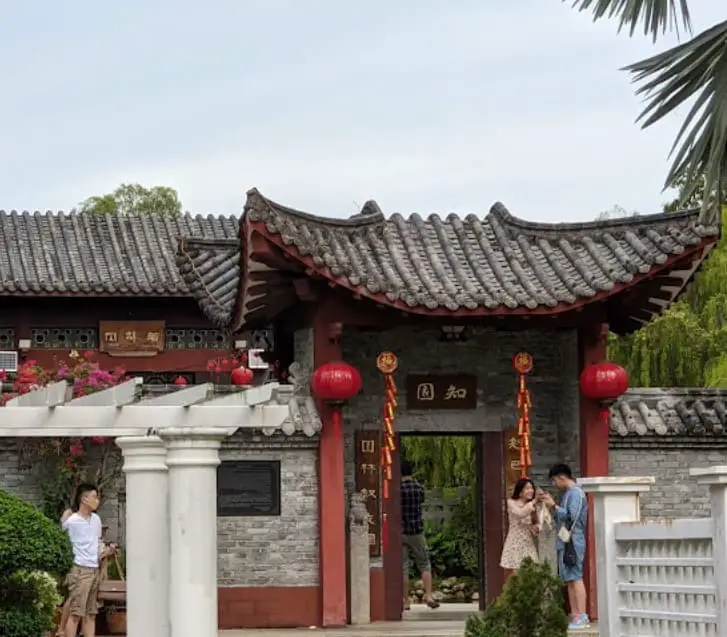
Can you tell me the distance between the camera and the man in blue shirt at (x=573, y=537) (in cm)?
1527

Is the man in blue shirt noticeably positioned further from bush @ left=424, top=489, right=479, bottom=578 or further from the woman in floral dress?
bush @ left=424, top=489, right=479, bottom=578

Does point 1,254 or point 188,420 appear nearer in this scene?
point 188,420

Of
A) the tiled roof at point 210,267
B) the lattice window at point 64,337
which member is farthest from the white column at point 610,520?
the lattice window at point 64,337

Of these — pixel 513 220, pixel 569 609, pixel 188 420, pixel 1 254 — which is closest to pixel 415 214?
pixel 513 220

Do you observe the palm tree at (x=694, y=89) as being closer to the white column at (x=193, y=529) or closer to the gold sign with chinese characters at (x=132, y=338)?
the white column at (x=193, y=529)

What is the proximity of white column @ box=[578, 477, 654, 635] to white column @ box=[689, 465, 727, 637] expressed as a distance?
64.1 inches

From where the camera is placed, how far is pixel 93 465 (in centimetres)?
1923

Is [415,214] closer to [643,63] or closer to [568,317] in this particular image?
[568,317]

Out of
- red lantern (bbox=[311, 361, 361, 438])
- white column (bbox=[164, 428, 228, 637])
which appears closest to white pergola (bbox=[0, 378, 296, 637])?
white column (bbox=[164, 428, 228, 637])

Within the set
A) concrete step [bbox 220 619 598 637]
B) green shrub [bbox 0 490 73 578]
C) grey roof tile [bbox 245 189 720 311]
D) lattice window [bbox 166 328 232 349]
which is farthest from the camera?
lattice window [bbox 166 328 232 349]

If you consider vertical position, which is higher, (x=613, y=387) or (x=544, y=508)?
(x=613, y=387)

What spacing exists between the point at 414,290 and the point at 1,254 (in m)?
12.6

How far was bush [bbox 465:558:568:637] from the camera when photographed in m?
12.0

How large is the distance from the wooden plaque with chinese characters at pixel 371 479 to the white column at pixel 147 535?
20.7ft
